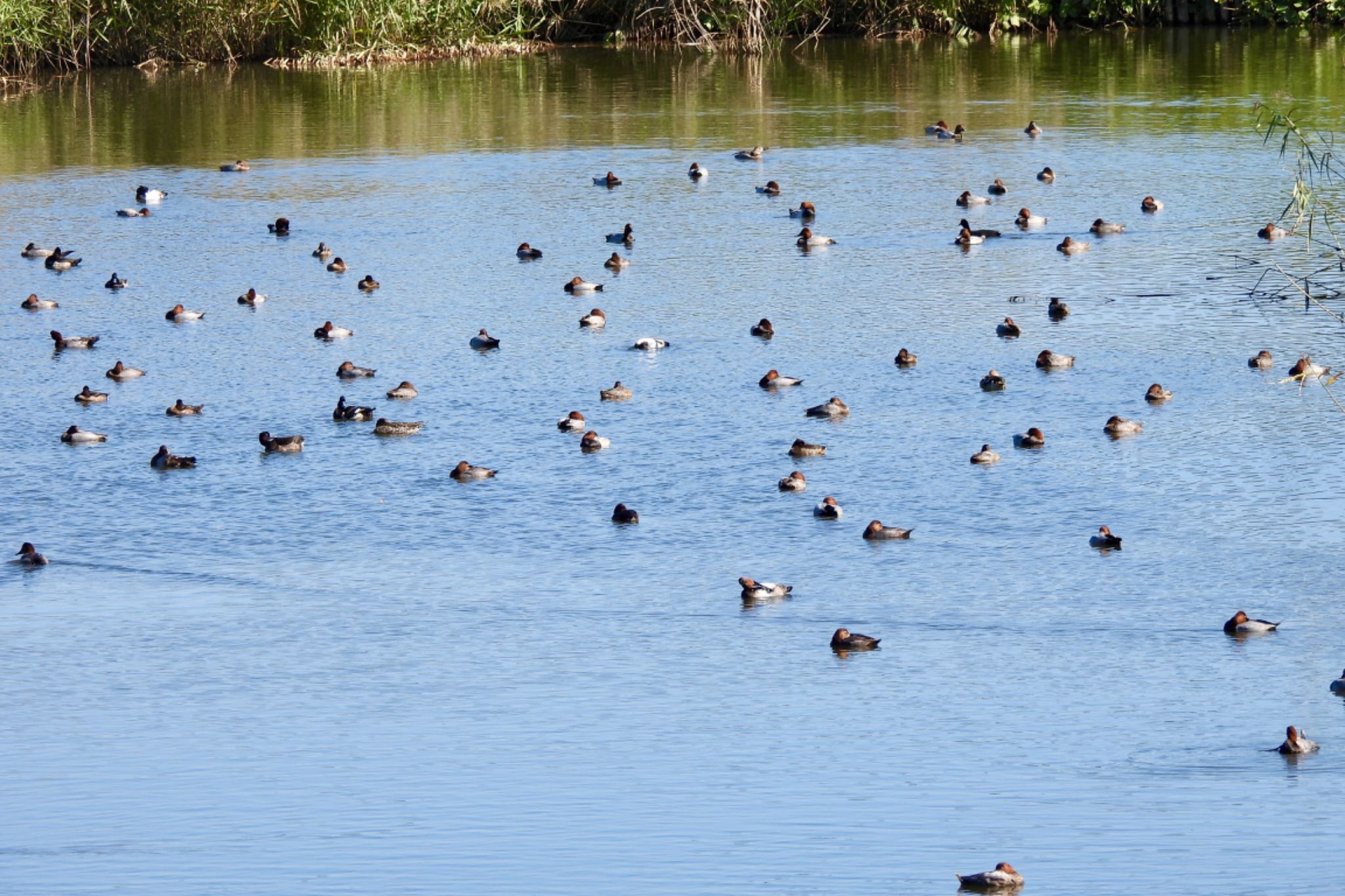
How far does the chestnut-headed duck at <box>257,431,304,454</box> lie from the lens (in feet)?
73.1

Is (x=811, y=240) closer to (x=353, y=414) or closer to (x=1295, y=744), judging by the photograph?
(x=353, y=414)

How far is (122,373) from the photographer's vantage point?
2575cm

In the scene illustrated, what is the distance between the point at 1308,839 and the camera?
13.2 m

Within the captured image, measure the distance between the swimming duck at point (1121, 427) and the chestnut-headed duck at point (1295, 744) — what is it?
25.2ft

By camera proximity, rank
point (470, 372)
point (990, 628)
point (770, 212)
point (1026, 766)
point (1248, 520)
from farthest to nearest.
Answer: point (770, 212) < point (470, 372) < point (1248, 520) < point (990, 628) < point (1026, 766)

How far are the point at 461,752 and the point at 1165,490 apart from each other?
841 centimetres

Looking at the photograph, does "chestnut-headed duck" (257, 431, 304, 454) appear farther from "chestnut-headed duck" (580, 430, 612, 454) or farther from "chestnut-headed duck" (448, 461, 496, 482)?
"chestnut-headed duck" (580, 430, 612, 454)

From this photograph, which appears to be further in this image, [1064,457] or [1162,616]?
[1064,457]

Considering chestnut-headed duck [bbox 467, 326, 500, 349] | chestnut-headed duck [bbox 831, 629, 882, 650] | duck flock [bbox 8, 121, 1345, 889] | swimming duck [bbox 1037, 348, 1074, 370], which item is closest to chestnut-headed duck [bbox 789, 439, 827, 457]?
duck flock [bbox 8, 121, 1345, 889]

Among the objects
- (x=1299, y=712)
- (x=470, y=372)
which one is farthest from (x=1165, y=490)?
(x=470, y=372)

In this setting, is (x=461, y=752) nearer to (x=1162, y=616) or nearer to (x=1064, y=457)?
(x=1162, y=616)

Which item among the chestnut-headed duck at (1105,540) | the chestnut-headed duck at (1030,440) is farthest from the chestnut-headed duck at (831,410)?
the chestnut-headed duck at (1105,540)

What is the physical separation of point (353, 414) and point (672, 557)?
239 inches

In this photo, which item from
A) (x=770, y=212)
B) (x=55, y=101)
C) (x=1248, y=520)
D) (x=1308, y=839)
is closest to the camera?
(x=1308, y=839)
